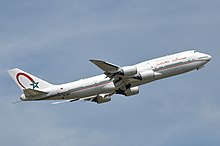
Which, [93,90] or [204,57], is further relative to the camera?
[204,57]

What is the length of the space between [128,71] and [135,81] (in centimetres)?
339

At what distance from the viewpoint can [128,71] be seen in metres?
100

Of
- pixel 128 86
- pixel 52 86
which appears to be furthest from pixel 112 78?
pixel 52 86

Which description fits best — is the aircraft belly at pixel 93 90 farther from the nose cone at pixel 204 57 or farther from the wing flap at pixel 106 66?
the nose cone at pixel 204 57

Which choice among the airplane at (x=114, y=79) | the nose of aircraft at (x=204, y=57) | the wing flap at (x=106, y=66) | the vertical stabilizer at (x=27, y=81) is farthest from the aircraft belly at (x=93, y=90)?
the nose of aircraft at (x=204, y=57)

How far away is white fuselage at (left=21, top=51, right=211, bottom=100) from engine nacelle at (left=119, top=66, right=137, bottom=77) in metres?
2.40

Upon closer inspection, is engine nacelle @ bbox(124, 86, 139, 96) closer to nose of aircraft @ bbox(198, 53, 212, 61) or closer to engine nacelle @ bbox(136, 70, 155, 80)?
engine nacelle @ bbox(136, 70, 155, 80)

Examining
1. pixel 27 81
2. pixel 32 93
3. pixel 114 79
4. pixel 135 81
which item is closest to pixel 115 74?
pixel 114 79

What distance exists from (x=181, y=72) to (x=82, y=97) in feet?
57.0

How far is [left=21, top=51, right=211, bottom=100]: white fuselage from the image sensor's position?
10231 cm

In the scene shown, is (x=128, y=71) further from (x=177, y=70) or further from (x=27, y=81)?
(x=27, y=81)

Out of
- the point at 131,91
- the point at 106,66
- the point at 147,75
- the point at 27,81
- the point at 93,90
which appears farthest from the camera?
the point at 27,81

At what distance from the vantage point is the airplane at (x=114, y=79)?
3974 inches

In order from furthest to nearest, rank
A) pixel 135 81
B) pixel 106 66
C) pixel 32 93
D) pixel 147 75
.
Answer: pixel 135 81 → pixel 32 93 → pixel 147 75 → pixel 106 66
